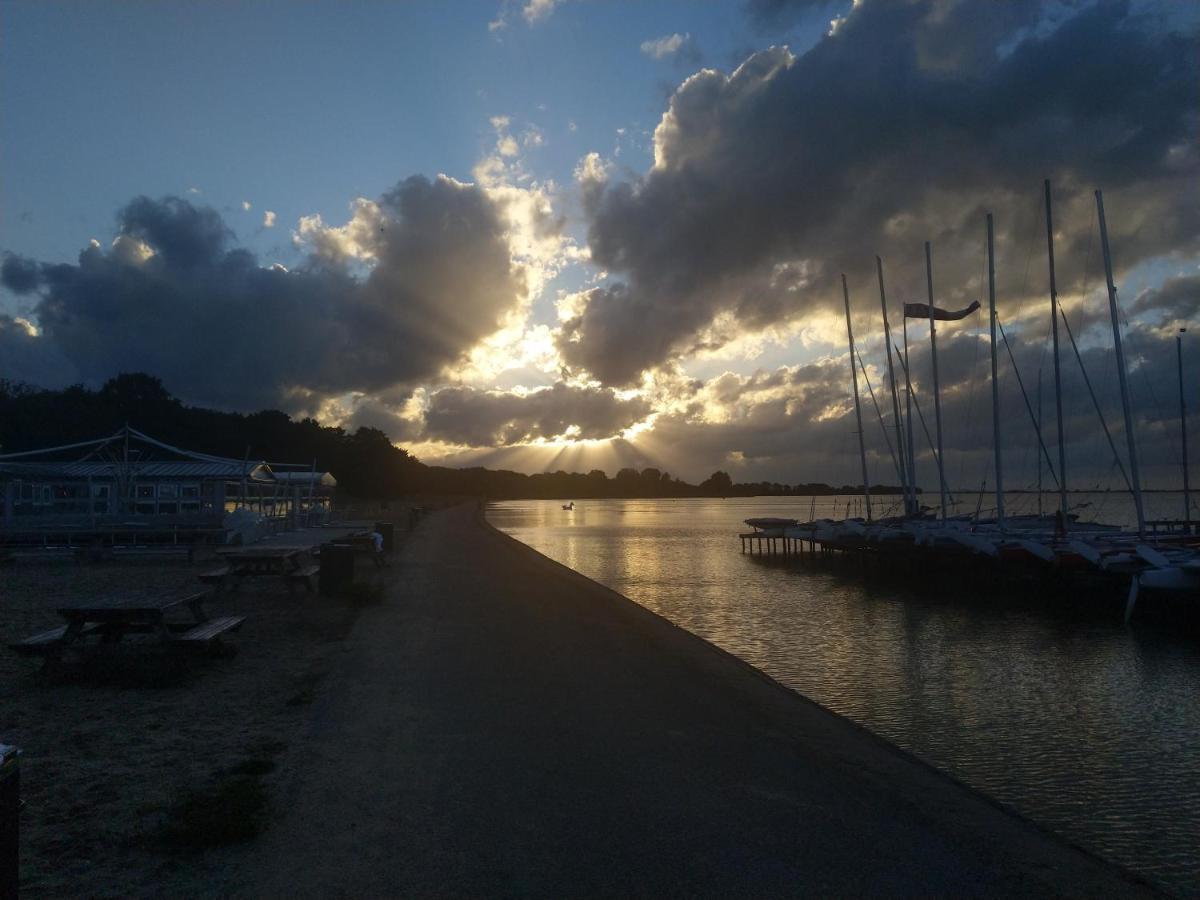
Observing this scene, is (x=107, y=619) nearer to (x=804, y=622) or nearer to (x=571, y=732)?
(x=571, y=732)

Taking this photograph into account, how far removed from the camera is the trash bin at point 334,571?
53.0 feet

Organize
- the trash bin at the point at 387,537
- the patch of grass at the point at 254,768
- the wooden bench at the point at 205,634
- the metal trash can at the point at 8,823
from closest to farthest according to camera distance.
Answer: the metal trash can at the point at 8,823 < the patch of grass at the point at 254,768 < the wooden bench at the point at 205,634 < the trash bin at the point at 387,537

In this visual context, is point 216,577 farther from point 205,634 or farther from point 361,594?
point 205,634

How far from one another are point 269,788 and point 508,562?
20763 millimetres

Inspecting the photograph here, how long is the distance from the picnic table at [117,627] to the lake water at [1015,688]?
785 centimetres

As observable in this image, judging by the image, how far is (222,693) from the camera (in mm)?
7984

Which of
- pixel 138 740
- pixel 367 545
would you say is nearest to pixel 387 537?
pixel 367 545

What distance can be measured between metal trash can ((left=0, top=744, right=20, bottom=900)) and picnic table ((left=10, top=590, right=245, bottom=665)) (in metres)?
5.73

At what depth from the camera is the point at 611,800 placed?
543cm

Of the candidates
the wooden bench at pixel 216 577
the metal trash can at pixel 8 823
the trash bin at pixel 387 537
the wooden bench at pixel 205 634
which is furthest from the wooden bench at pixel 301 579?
the metal trash can at pixel 8 823

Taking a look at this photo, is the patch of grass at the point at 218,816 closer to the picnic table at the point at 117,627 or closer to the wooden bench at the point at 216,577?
the picnic table at the point at 117,627

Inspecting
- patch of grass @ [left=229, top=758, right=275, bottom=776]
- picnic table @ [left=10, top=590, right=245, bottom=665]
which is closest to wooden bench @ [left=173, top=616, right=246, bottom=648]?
picnic table @ [left=10, top=590, right=245, bottom=665]

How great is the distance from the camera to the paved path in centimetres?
436

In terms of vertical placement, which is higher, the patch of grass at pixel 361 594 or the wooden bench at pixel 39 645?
the wooden bench at pixel 39 645
